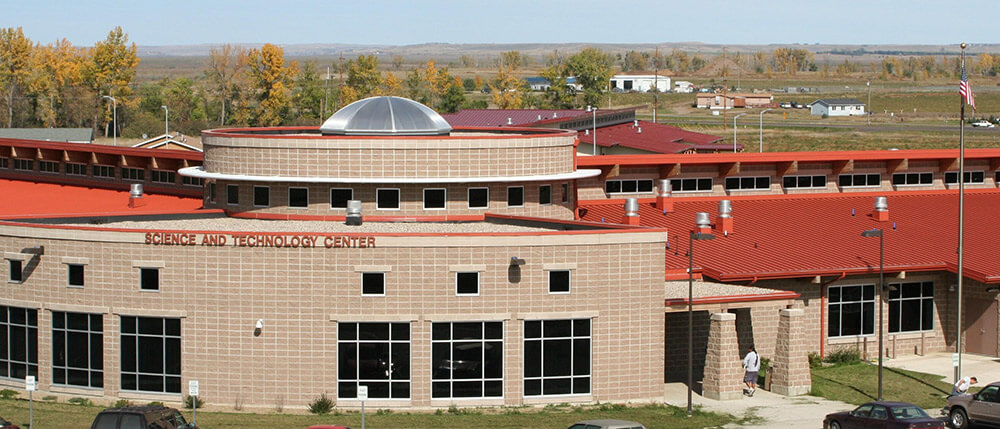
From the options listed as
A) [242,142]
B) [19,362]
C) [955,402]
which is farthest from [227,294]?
[955,402]

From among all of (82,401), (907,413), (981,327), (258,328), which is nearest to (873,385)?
(981,327)

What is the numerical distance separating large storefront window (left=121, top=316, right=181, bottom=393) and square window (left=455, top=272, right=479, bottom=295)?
28.0 ft

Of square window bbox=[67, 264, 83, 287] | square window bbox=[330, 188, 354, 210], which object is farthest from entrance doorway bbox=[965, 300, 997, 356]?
square window bbox=[67, 264, 83, 287]

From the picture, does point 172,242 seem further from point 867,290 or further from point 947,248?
point 947,248

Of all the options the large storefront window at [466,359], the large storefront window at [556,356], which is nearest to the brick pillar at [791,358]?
the large storefront window at [556,356]

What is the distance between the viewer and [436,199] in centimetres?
5216

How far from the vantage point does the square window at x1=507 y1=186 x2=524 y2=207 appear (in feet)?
175

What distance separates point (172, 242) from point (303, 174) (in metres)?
9.67

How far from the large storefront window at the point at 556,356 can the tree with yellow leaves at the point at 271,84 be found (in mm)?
128417

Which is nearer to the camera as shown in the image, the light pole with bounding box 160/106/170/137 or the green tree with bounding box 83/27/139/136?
the light pole with bounding box 160/106/170/137

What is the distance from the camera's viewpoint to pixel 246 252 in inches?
1679

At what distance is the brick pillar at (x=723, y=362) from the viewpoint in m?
45.2

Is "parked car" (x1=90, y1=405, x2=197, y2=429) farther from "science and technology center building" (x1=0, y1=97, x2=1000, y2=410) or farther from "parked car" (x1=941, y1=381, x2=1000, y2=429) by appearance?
"parked car" (x1=941, y1=381, x2=1000, y2=429)

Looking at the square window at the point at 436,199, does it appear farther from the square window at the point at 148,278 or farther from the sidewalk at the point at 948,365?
the sidewalk at the point at 948,365
